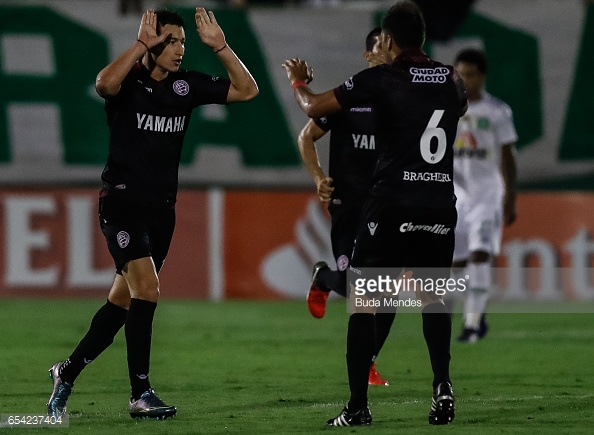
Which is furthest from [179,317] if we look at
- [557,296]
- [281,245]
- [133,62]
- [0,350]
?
[133,62]

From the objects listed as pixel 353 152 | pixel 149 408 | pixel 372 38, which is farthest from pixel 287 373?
pixel 372 38

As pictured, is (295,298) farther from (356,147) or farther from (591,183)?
(356,147)

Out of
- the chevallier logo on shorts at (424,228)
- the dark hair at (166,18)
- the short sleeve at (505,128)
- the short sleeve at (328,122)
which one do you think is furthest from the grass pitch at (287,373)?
the dark hair at (166,18)

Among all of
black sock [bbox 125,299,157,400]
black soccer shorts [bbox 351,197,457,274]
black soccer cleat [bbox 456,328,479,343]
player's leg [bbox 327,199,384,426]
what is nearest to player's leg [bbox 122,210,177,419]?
black sock [bbox 125,299,157,400]

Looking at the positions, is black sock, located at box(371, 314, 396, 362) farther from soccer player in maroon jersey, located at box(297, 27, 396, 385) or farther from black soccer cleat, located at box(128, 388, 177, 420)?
black soccer cleat, located at box(128, 388, 177, 420)

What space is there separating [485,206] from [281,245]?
393cm

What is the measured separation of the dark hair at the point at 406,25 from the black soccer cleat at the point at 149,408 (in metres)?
2.27

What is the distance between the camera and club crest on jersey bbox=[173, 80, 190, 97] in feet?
23.0

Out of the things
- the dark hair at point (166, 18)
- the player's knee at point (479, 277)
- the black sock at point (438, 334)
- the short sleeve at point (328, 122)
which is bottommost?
the player's knee at point (479, 277)

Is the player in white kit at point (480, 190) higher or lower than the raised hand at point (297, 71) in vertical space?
lower

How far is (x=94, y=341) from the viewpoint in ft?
22.6

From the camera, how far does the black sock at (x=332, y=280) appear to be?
8164 millimetres

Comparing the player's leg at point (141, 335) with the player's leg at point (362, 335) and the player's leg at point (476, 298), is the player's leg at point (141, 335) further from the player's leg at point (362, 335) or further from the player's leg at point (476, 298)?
the player's leg at point (476, 298)

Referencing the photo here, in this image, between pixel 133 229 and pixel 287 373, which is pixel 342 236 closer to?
pixel 287 373
